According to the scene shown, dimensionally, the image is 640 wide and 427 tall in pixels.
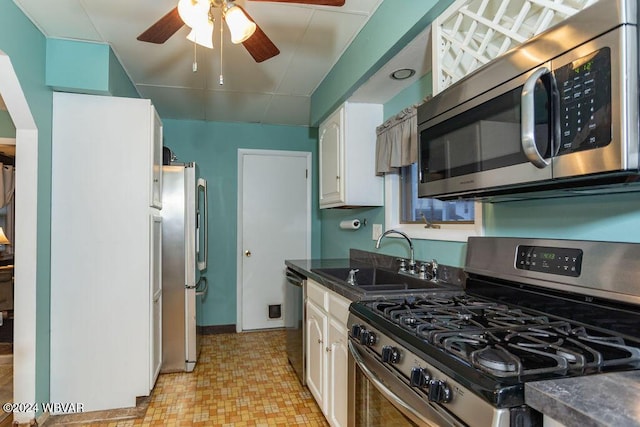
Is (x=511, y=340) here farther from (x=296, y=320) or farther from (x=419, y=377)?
(x=296, y=320)

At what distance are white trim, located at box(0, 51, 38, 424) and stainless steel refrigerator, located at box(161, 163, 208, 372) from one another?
98 centimetres

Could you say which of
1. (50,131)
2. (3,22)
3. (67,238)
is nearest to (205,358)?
(67,238)

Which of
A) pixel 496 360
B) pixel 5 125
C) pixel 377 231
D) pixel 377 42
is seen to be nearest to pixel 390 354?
pixel 496 360

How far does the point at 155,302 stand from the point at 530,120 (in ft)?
8.66

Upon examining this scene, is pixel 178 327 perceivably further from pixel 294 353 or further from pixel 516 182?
pixel 516 182

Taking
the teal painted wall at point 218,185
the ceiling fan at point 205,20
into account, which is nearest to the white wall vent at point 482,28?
the ceiling fan at point 205,20

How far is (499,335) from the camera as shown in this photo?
3.62 ft

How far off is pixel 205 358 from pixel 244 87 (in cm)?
240

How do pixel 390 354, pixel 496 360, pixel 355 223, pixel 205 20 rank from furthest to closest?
pixel 355 223 < pixel 205 20 < pixel 390 354 < pixel 496 360

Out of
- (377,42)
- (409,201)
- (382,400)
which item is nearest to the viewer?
(382,400)

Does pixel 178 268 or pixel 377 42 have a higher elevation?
pixel 377 42

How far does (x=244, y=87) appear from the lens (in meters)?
3.35

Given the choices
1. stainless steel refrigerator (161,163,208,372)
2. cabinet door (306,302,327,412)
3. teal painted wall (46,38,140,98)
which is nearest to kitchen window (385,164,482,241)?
cabinet door (306,302,327,412)

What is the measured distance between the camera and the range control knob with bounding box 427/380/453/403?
958 mm
